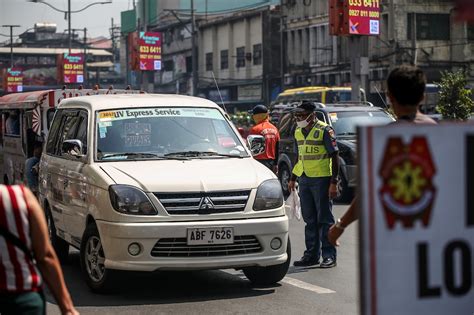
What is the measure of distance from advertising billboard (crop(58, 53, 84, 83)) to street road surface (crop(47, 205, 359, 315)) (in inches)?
2684

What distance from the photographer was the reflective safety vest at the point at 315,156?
10148 millimetres

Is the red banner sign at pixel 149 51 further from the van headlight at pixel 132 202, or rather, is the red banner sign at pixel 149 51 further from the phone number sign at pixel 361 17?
the van headlight at pixel 132 202

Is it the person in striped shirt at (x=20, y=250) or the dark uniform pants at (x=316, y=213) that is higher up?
the person in striped shirt at (x=20, y=250)

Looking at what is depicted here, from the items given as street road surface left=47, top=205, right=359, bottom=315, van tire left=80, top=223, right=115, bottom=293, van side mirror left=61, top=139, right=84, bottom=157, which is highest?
van side mirror left=61, top=139, right=84, bottom=157

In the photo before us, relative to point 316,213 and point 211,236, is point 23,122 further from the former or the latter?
point 211,236

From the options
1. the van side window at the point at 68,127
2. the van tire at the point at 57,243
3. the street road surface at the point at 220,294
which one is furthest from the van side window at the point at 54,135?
the street road surface at the point at 220,294

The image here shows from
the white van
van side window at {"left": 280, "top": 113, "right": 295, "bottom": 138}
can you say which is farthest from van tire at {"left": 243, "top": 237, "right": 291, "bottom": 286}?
van side window at {"left": 280, "top": 113, "right": 295, "bottom": 138}

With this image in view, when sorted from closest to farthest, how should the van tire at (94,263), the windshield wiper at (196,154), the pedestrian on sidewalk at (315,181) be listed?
the van tire at (94,263)
the windshield wiper at (196,154)
the pedestrian on sidewalk at (315,181)

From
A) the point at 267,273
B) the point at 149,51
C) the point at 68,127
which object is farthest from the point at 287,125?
the point at 149,51

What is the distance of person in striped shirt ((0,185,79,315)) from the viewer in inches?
162

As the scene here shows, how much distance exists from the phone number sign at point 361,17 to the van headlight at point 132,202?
81.7ft

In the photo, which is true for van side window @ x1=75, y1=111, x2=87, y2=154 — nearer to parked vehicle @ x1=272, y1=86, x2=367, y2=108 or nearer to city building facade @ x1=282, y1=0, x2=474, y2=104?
parked vehicle @ x1=272, y1=86, x2=367, y2=108

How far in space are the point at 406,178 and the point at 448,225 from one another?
0.81 ft

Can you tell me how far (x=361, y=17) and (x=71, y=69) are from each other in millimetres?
48382
